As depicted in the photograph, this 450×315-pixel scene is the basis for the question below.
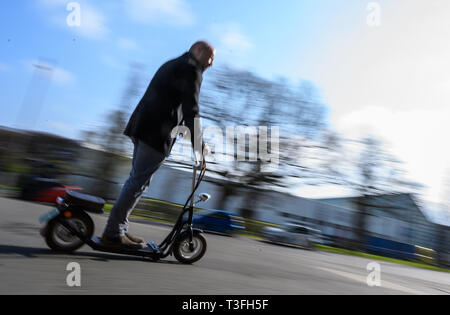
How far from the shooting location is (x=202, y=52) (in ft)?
11.5

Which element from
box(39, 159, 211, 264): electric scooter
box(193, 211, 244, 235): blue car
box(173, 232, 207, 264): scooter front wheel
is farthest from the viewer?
box(193, 211, 244, 235): blue car

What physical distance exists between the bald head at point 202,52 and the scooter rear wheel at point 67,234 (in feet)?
5.74

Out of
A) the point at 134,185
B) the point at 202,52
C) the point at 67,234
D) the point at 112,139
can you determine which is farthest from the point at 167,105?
the point at 112,139

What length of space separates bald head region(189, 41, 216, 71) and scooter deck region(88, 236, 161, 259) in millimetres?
1806

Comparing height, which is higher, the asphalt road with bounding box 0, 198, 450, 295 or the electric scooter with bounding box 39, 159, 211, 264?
the electric scooter with bounding box 39, 159, 211, 264

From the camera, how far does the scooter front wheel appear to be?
380 cm

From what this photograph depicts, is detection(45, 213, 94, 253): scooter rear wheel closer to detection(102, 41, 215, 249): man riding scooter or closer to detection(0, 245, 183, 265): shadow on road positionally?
detection(0, 245, 183, 265): shadow on road

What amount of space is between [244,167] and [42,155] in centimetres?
1176

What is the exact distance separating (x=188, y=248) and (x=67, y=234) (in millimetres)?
1209

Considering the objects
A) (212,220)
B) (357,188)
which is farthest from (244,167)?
(212,220)

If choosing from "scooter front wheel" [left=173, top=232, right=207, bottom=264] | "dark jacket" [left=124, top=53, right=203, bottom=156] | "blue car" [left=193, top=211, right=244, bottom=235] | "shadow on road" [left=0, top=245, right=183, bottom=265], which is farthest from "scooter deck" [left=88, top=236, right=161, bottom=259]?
"blue car" [left=193, top=211, right=244, bottom=235]

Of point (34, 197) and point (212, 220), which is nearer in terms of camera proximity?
point (34, 197)
